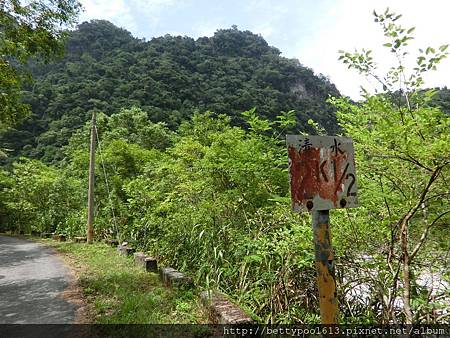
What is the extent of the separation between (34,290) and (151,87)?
3420 centimetres

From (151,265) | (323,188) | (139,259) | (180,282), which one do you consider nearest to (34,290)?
(139,259)

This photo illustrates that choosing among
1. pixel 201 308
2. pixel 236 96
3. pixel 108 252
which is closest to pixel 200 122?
pixel 108 252

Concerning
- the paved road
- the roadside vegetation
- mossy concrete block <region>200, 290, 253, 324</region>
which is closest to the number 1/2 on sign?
the roadside vegetation

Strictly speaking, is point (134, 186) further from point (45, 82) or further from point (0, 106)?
point (45, 82)

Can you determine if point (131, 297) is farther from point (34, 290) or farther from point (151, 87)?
point (151, 87)

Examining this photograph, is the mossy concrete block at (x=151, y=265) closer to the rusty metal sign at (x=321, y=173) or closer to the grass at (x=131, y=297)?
the grass at (x=131, y=297)

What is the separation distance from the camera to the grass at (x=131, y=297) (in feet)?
15.0

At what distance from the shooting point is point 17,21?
20.1 feet

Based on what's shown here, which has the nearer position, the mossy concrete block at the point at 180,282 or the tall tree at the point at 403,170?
the tall tree at the point at 403,170

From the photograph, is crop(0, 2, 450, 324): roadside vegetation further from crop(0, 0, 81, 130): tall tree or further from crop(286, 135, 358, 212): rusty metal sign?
crop(0, 0, 81, 130): tall tree

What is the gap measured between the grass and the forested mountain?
42.6ft

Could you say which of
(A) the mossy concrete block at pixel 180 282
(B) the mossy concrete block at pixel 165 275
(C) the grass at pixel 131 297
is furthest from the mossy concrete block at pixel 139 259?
(A) the mossy concrete block at pixel 180 282

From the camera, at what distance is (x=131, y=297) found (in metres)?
5.33

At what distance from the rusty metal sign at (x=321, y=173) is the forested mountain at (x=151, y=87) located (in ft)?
51.5
